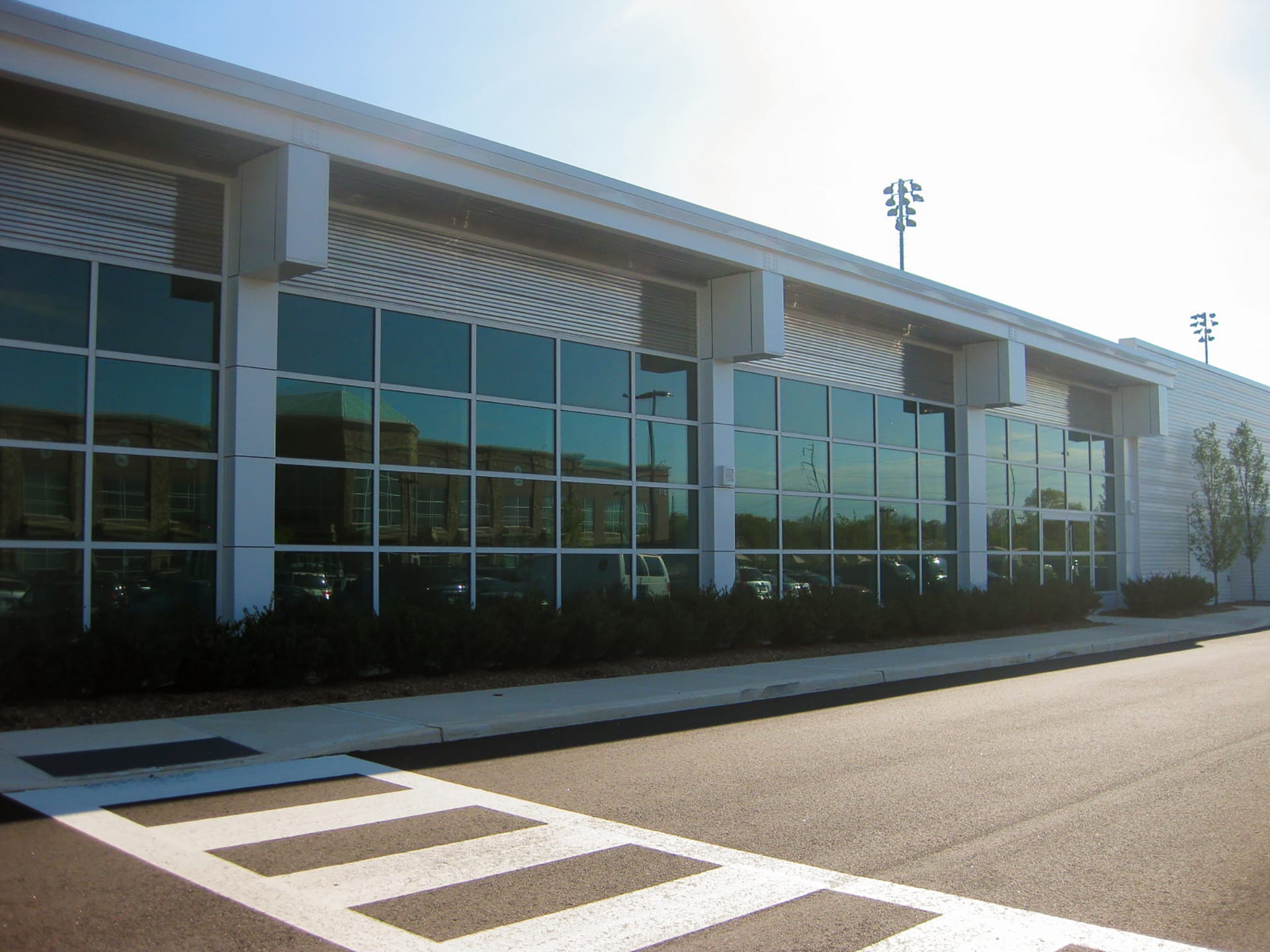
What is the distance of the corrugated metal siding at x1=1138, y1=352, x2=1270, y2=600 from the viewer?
31.9m

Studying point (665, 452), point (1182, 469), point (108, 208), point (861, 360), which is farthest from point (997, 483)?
point (108, 208)

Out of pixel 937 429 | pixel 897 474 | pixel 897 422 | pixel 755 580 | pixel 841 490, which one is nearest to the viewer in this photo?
pixel 755 580

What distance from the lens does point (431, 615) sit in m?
13.4

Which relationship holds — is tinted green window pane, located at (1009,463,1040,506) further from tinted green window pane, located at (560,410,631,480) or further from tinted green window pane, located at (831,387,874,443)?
tinted green window pane, located at (560,410,631,480)

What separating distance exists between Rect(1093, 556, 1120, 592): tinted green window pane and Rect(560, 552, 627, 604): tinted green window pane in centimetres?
1683

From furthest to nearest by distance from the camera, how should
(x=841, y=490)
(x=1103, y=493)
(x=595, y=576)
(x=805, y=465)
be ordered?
(x=1103, y=493) < (x=841, y=490) < (x=805, y=465) < (x=595, y=576)

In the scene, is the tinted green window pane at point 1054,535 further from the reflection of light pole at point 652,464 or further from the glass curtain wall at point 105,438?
the glass curtain wall at point 105,438

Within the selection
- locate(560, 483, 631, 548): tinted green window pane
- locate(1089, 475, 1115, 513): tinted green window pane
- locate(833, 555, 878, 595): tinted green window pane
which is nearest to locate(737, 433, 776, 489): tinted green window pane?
locate(833, 555, 878, 595): tinted green window pane

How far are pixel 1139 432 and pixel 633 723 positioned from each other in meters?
23.7

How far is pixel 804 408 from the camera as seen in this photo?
21094 millimetres

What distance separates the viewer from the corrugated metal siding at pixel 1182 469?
31875 millimetres

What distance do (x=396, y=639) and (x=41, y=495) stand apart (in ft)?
13.2

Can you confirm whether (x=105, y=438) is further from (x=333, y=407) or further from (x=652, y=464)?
(x=652, y=464)

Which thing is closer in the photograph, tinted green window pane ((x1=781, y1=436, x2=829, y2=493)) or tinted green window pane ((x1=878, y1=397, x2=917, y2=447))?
tinted green window pane ((x1=781, y1=436, x2=829, y2=493))
